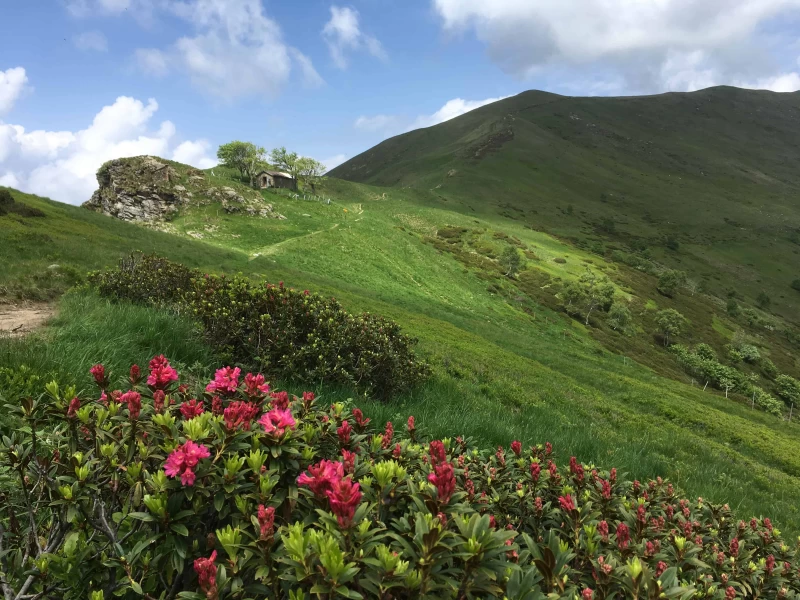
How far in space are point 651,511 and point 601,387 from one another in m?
21.2

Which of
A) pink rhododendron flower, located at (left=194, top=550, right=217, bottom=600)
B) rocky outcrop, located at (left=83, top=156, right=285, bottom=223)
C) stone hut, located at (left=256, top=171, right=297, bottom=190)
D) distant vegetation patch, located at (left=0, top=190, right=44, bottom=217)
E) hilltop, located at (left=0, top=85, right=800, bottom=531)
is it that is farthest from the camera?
stone hut, located at (left=256, top=171, right=297, bottom=190)

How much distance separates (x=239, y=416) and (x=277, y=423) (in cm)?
22

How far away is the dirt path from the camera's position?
700 cm

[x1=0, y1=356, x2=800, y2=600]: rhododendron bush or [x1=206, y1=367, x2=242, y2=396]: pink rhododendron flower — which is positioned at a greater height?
[x1=206, y1=367, x2=242, y2=396]: pink rhododendron flower

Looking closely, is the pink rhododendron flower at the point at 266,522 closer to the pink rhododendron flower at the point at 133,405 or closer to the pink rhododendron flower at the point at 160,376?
the pink rhododendron flower at the point at 133,405

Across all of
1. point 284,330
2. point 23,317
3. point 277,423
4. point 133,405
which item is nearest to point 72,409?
point 133,405

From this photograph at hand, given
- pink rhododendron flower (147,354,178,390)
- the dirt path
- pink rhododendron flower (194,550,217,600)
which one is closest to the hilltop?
the dirt path

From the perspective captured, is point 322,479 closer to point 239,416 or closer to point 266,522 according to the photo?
point 266,522

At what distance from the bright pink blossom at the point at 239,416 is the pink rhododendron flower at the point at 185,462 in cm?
25

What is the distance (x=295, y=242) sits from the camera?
43625 millimetres

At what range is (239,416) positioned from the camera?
2404 millimetres

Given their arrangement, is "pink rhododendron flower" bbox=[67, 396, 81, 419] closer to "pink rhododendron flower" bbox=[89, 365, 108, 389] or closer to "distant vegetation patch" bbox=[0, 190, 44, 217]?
"pink rhododendron flower" bbox=[89, 365, 108, 389]

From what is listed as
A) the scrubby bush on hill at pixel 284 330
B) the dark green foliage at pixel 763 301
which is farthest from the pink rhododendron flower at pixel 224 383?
the dark green foliage at pixel 763 301

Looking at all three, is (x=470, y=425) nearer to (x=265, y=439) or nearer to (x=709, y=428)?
(x=265, y=439)
